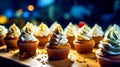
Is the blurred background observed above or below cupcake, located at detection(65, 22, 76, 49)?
above

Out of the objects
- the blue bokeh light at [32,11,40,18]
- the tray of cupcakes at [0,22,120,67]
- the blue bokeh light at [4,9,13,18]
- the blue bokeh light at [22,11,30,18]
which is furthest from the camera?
the blue bokeh light at [4,9,13,18]

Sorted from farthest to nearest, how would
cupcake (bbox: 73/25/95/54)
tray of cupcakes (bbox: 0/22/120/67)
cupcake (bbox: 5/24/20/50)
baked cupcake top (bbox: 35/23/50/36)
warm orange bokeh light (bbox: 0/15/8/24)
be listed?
warm orange bokeh light (bbox: 0/15/8/24) → baked cupcake top (bbox: 35/23/50/36) → cupcake (bbox: 5/24/20/50) → cupcake (bbox: 73/25/95/54) → tray of cupcakes (bbox: 0/22/120/67)

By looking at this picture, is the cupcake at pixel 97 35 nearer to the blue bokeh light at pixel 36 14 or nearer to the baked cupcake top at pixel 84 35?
the baked cupcake top at pixel 84 35

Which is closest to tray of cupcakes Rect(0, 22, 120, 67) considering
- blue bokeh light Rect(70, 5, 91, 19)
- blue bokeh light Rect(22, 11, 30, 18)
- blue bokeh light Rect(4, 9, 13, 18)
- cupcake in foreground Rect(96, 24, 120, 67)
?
cupcake in foreground Rect(96, 24, 120, 67)

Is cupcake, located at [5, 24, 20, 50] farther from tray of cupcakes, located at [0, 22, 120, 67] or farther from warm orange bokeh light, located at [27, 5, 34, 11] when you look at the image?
warm orange bokeh light, located at [27, 5, 34, 11]

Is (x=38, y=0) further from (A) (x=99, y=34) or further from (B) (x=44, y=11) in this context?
(A) (x=99, y=34)

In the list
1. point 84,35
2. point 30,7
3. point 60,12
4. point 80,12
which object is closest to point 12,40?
point 84,35

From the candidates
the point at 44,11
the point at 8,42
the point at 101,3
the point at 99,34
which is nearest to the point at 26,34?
the point at 8,42
